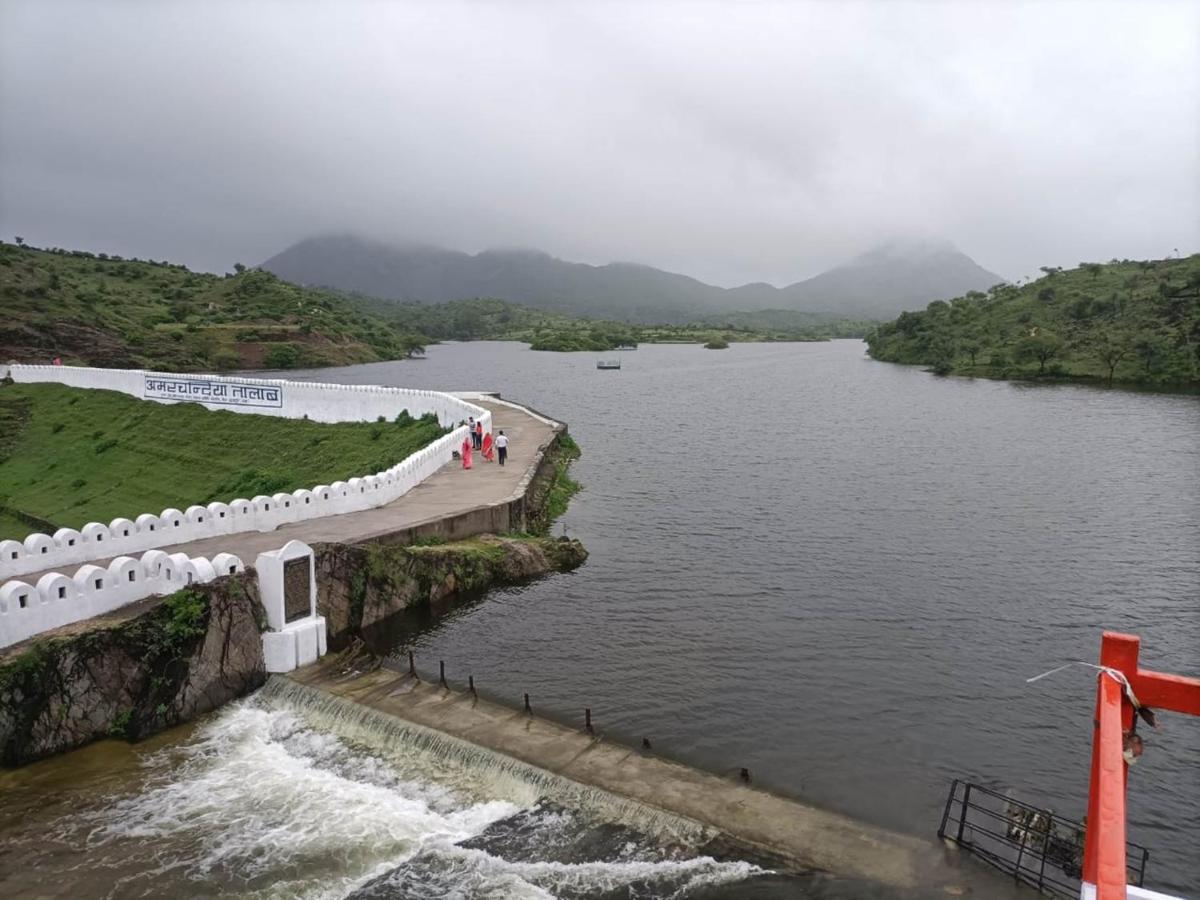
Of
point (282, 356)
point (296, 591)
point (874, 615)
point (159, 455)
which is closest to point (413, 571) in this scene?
point (296, 591)

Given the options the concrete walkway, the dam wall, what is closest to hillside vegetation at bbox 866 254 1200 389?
the concrete walkway

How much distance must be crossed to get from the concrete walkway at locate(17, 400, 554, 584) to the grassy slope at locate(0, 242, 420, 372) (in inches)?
2206

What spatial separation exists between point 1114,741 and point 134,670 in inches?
632

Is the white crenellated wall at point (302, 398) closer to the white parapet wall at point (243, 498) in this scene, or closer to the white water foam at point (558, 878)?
the white parapet wall at point (243, 498)

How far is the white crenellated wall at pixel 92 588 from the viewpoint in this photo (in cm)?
1484

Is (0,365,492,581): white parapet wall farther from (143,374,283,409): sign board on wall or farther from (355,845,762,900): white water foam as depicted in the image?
(355,845,762,900): white water foam

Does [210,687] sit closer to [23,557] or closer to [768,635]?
[23,557]

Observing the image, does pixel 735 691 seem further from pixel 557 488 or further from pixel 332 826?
pixel 557 488

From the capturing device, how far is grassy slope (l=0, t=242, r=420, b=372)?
73000 millimetres

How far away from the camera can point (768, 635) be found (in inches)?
787

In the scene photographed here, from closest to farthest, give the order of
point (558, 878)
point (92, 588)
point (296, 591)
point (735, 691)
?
1. point (558, 878)
2. point (92, 588)
3. point (735, 691)
4. point (296, 591)

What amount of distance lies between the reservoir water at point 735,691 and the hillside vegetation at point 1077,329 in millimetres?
57953

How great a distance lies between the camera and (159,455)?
133 ft

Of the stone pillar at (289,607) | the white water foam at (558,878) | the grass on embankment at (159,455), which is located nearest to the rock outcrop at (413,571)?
the stone pillar at (289,607)
